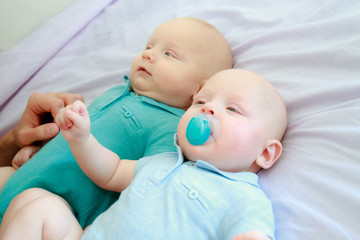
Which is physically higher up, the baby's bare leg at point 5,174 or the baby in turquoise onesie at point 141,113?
the baby in turquoise onesie at point 141,113

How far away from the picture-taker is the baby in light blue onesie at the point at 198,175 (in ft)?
2.57

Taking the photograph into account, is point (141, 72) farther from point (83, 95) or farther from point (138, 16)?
point (138, 16)

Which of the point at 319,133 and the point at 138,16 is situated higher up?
the point at 138,16

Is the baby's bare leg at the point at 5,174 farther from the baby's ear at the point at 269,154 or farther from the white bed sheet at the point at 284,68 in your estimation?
the baby's ear at the point at 269,154

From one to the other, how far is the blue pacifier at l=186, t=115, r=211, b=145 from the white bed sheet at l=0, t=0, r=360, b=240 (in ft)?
0.68

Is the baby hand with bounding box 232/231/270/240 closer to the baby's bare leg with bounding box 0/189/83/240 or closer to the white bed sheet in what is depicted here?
the white bed sheet

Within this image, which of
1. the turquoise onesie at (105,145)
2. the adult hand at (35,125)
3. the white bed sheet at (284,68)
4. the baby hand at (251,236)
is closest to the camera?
the baby hand at (251,236)

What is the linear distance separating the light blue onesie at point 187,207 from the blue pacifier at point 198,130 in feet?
0.17

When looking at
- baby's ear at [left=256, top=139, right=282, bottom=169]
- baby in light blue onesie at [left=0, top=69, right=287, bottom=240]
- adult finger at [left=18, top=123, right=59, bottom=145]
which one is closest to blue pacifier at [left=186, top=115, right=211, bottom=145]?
baby in light blue onesie at [left=0, top=69, right=287, bottom=240]

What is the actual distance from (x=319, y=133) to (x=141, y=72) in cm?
60

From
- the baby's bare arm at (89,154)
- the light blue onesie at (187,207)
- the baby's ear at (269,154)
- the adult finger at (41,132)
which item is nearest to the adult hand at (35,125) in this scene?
the adult finger at (41,132)

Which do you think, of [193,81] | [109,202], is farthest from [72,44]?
[109,202]

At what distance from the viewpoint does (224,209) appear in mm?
792

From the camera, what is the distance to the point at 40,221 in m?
0.82
